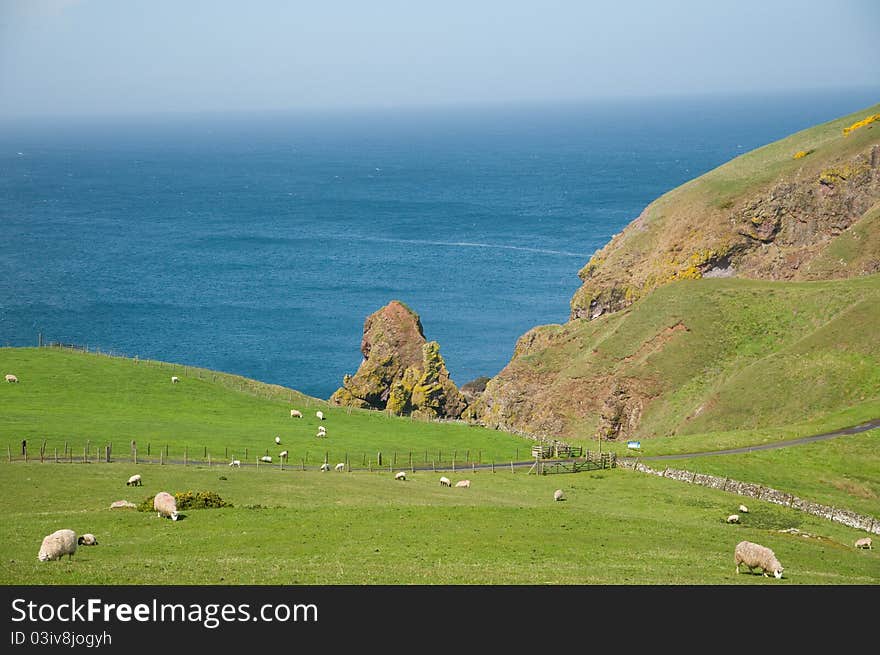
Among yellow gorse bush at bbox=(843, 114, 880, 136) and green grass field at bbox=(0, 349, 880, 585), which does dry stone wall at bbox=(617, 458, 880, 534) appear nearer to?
green grass field at bbox=(0, 349, 880, 585)

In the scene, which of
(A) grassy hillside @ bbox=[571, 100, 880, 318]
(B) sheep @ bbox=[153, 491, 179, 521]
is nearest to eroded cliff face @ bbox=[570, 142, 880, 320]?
(A) grassy hillside @ bbox=[571, 100, 880, 318]

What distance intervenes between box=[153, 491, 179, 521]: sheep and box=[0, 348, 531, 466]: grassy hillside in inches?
803

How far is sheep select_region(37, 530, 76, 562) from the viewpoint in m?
34.7

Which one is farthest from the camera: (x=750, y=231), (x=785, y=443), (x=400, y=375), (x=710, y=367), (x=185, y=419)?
(x=750, y=231)

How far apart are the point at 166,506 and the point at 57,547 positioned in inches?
390

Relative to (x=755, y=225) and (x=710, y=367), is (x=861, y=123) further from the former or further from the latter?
(x=710, y=367)

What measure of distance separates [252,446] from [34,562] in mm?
35698

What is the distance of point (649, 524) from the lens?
5044cm

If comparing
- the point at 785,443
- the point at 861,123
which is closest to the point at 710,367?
the point at 785,443

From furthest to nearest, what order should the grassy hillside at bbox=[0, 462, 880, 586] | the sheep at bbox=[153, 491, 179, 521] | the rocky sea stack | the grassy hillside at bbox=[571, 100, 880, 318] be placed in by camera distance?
the grassy hillside at bbox=[571, 100, 880, 318], the rocky sea stack, the sheep at bbox=[153, 491, 179, 521], the grassy hillside at bbox=[0, 462, 880, 586]

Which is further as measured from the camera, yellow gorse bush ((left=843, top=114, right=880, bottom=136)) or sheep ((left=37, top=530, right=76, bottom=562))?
yellow gorse bush ((left=843, top=114, right=880, bottom=136))

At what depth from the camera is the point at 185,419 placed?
7731cm

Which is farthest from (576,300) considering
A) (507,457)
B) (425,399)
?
(507,457)
